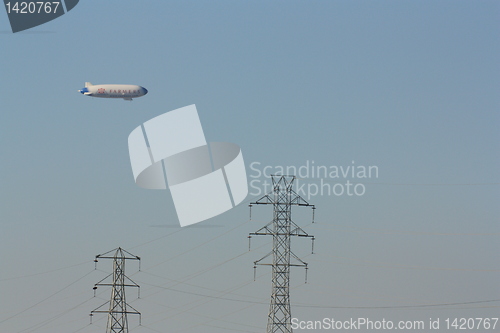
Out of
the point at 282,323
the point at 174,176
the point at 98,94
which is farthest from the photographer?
the point at 98,94

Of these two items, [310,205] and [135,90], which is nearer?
[310,205]

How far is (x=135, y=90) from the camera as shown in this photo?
187000 millimetres

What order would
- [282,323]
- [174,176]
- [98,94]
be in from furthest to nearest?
[98,94]
[174,176]
[282,323]

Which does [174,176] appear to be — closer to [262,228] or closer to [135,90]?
[262,228]

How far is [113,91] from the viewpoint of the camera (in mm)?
184750

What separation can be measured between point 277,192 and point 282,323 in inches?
580

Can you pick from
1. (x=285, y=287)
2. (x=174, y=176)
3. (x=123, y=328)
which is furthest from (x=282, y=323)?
(x=174, y=176)

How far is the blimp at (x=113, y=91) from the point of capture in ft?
604

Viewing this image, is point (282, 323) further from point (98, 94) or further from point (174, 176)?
point (98, 94)

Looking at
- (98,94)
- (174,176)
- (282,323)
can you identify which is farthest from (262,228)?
(98,94)

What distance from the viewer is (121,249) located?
110 metres

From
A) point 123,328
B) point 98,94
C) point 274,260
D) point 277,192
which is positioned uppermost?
point 98,94

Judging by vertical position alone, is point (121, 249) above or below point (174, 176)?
below

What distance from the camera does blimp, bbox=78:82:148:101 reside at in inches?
7254
